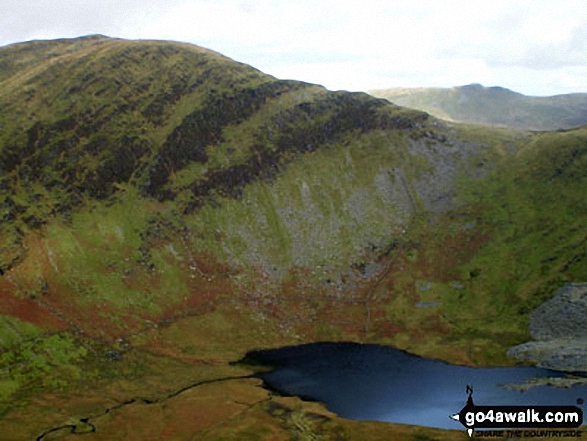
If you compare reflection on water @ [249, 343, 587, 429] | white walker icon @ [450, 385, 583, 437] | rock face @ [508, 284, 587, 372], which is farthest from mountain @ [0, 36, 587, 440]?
white walker icon @ [450, 385, 583, 437]

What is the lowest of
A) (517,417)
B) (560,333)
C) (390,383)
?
(390,383)

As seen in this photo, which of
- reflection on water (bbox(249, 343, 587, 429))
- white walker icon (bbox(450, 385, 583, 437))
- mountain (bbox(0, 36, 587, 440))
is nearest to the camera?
white walker icon (bbox(450, 385, 583, 437))

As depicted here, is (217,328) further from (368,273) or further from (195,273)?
(368,273)

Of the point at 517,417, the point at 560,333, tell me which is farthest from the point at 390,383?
the point at 560,333

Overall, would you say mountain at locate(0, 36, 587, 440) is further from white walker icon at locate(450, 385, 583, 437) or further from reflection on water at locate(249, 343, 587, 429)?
white walker icon at locate(450, 385, 583, 437)

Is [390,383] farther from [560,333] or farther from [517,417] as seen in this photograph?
[560,333]

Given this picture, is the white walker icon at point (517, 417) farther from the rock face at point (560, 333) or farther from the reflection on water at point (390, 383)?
the rock face at point (560, 333)
